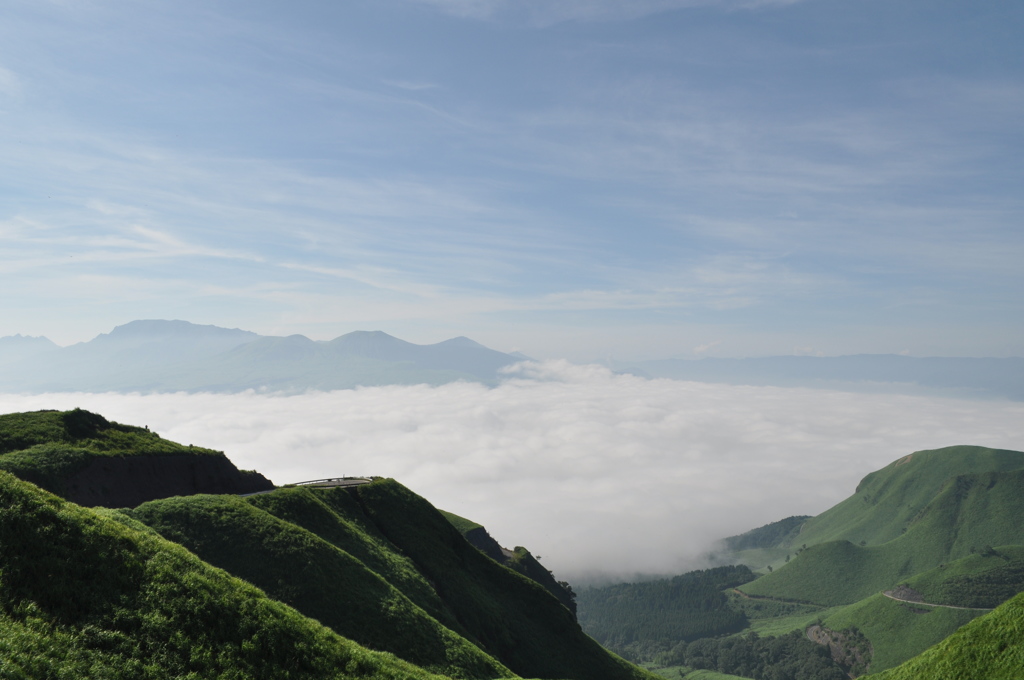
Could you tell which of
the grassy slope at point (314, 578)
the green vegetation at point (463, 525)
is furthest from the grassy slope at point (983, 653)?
the green vegetation at point (463, 525)

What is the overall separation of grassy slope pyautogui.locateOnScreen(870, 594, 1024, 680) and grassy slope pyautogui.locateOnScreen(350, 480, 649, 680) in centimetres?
4560

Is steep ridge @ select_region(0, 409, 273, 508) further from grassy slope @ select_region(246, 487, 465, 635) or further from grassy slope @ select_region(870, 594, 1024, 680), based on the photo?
grassy slope @ select_region(870, 594, 1024, 680)

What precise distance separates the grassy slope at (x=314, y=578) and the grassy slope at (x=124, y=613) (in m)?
20.3

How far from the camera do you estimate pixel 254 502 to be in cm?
6400

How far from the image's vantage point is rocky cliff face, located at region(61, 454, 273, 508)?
58219 mm

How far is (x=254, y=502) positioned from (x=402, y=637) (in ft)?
85.6

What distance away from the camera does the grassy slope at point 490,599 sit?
236ft

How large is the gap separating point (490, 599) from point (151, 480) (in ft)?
157

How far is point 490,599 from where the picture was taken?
77750mm

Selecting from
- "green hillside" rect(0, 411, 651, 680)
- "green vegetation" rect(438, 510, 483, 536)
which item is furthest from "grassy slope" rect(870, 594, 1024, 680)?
"green vegetation" rect(438, 510, 483, 536)

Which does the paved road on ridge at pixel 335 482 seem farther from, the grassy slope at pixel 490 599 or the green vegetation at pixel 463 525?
the green vegetation at pixel 463 525

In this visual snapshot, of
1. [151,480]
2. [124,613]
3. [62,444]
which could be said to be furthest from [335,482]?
[124,613]

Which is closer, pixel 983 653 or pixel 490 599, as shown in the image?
pixel 983 653

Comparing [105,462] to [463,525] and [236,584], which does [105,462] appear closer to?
[236,584]
